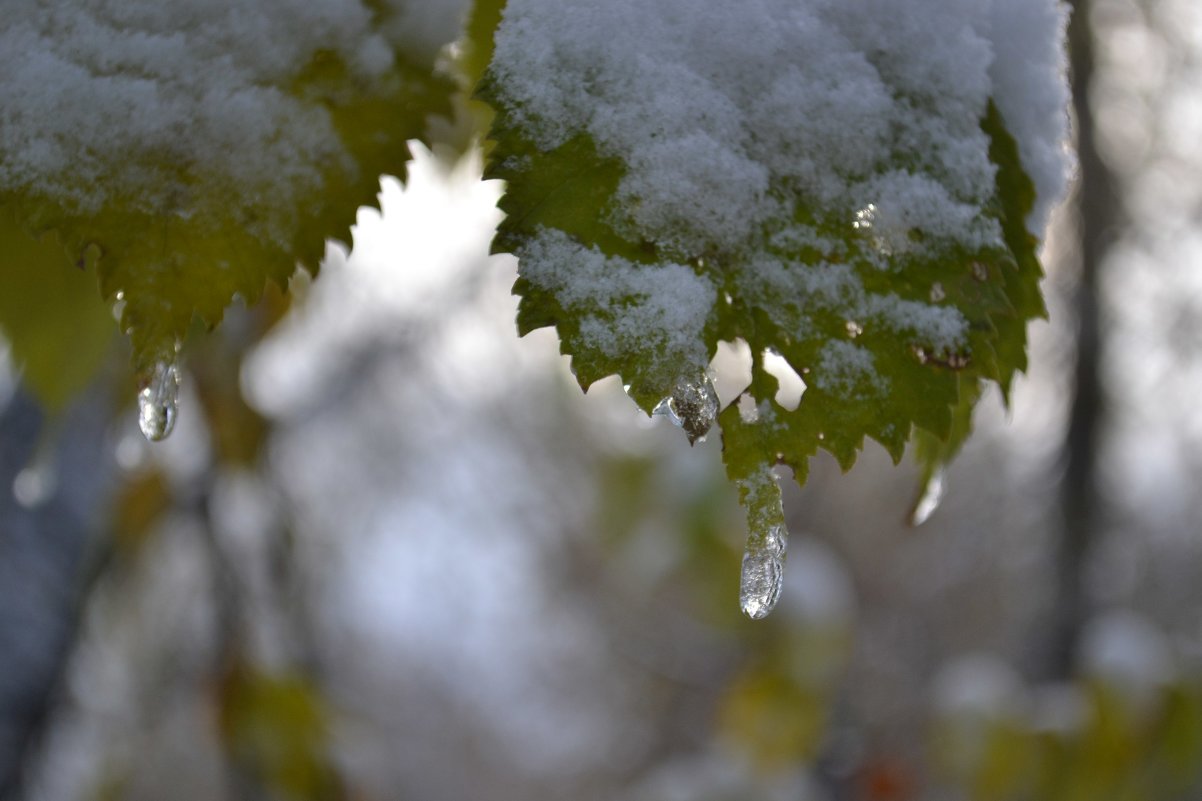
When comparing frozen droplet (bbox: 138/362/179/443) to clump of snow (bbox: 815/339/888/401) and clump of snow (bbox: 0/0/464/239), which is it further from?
clump of snow (bbox: 815/339/888/401)

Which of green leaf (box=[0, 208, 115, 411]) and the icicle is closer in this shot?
the icicle

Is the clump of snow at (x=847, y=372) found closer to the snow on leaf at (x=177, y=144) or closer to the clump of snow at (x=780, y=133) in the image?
the clump of snow at (x=780, y=133)

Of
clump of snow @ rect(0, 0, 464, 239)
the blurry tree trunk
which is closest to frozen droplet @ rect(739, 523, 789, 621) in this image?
clump of snow @ rect(0, 0, 464, 239)

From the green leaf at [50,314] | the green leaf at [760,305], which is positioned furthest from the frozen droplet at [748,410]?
the green leaf at [50,314]

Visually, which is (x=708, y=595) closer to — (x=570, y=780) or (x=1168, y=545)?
(x=1168, y=545)

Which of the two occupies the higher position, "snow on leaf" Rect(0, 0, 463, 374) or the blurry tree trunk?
"snow on leaf" Rect(0, 0, 463, 374)

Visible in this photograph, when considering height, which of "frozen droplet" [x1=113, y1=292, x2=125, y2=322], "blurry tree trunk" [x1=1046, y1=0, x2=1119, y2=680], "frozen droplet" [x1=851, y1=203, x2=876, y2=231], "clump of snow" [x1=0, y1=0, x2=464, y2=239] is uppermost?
"clump of snow" [x1=0, y1=0, x2=464, y2=239]
